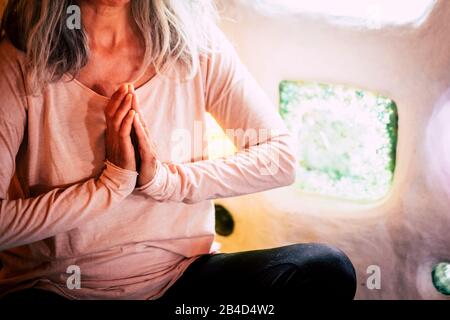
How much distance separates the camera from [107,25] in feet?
3.83

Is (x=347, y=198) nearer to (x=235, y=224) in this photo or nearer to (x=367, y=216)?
(x=367, y=216)

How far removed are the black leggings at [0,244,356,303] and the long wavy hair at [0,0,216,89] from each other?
47cm

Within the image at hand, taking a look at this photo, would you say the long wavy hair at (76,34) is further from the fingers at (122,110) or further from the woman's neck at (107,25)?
the fingers at (122,110)

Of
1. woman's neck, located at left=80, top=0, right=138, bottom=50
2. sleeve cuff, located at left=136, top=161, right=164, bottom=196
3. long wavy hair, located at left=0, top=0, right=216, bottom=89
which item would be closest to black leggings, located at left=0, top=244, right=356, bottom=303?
sleeve cuff, located at left=136, top=161, right=164, bottom=196

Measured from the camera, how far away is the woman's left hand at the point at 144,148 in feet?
3.54

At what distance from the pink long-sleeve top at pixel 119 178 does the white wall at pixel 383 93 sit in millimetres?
221

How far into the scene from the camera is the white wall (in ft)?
4.24

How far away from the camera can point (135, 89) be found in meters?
1.17

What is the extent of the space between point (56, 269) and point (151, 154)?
357 mm

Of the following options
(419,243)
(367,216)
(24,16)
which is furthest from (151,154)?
(419,243)

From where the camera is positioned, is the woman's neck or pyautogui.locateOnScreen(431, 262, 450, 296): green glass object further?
pyautogui.locateOnScreen(431, 262, 450, 296): green glass object
